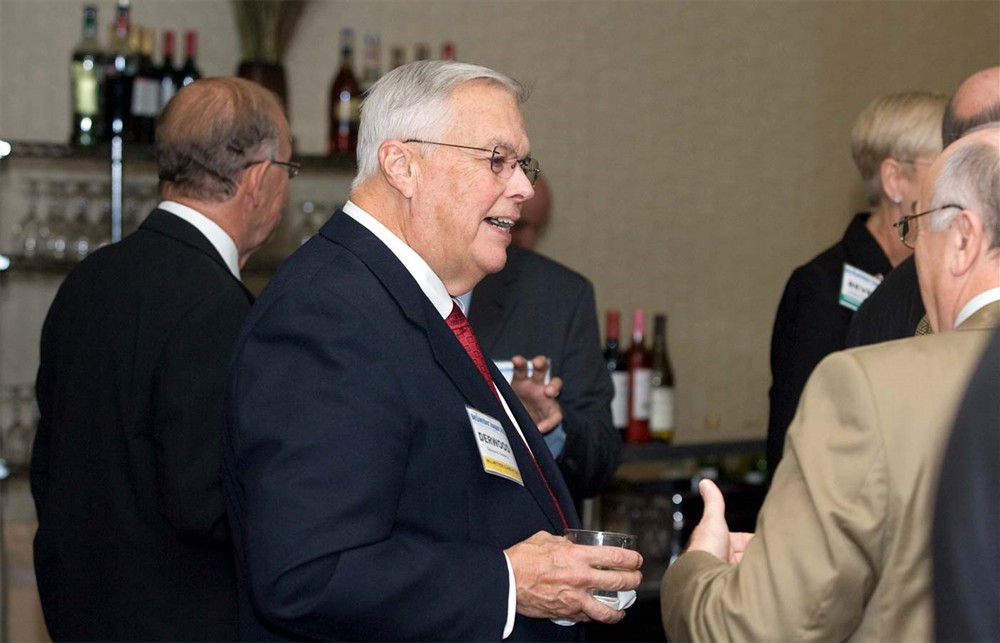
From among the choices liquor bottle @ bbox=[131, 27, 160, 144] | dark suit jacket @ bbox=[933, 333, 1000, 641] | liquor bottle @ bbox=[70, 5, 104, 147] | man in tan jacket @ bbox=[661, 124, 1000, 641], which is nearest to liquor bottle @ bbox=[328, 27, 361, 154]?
liquor bottle @ bbox=[131, 27, 160, 144]

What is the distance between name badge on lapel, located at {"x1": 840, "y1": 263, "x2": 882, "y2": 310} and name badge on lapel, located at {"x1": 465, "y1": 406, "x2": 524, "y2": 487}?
122 centimetres

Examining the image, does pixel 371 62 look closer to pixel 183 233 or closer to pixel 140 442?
pixel 183 233

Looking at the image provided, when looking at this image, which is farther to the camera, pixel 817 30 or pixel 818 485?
pixel 817 30

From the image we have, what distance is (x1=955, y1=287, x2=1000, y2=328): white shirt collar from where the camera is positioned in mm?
1464

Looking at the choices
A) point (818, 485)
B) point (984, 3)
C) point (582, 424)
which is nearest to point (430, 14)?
point (582, 424)

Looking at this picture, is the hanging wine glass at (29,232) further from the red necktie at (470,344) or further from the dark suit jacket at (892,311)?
the dark suit jacket at (892,311)

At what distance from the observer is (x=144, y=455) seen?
218cm

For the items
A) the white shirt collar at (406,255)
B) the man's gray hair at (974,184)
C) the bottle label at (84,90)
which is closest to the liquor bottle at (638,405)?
the bottle label at (84,90)

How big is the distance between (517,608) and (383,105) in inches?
29.8

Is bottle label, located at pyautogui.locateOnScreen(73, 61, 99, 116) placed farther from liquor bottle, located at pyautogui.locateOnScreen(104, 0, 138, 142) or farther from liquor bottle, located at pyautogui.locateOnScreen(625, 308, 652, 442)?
liquor bottle, located at pyautogui.locateOnScreen(625, 308, 652, 442)

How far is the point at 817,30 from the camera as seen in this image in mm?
5527

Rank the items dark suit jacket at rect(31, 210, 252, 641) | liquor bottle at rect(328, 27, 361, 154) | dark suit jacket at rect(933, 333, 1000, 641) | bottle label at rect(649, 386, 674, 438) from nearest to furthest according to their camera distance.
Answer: dark suit jacket at rect(933, 333, 1000, 641), dark suit jacket at rect(31, 210, 252, 641), bottle label at rect(649, 386, 674, 438), liquor bottle at rect(328, 27, 361, 154)

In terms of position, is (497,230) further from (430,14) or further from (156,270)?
(430,14)

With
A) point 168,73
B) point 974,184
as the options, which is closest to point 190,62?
point 168,73
